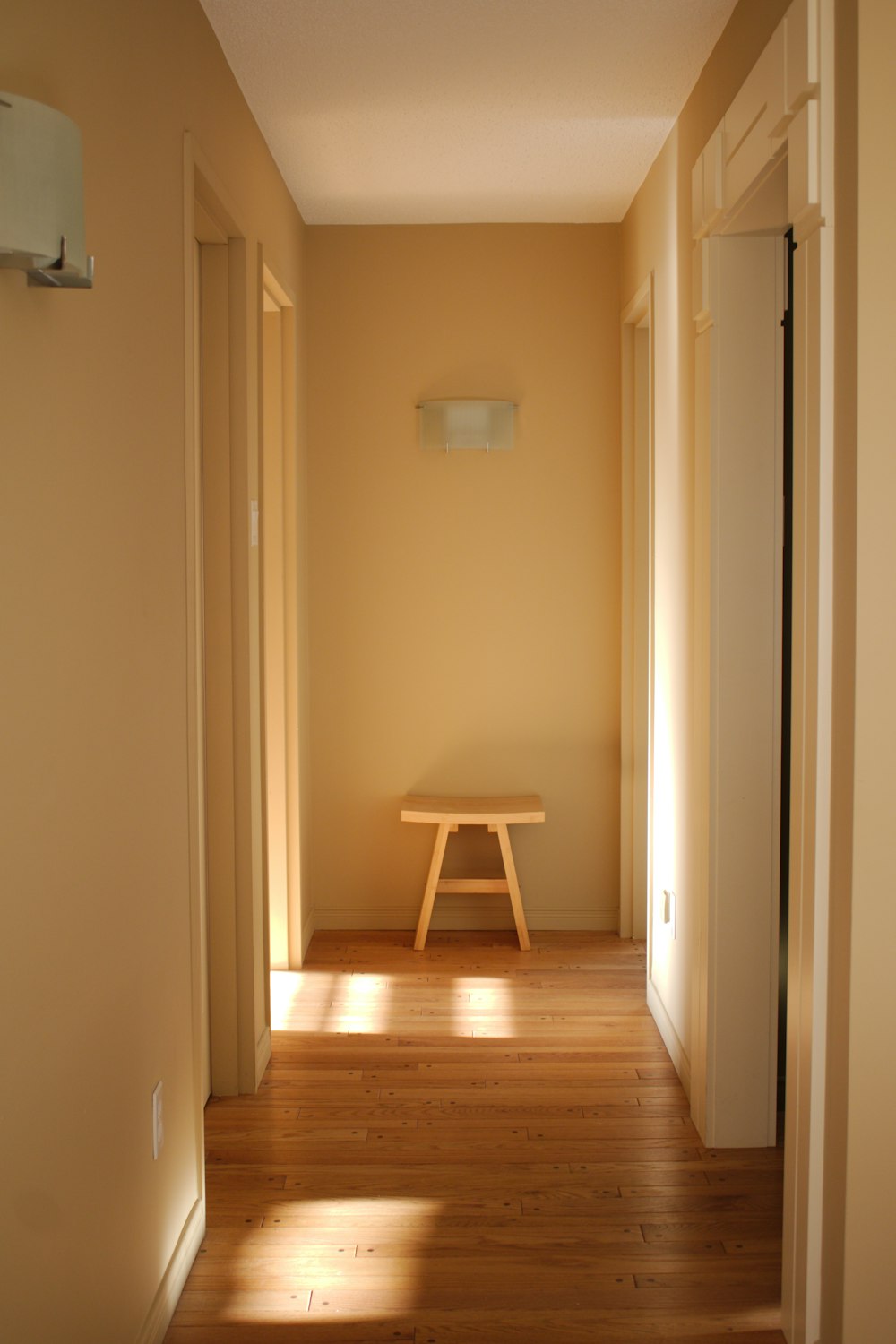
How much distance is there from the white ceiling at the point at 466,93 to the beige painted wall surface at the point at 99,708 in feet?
1.55

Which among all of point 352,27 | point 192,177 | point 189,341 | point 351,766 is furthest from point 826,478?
point 351,766

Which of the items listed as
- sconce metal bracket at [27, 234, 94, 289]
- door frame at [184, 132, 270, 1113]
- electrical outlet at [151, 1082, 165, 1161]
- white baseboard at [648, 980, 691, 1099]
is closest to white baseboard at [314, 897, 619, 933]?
white baseboard at [648, 980, 691, 1099]

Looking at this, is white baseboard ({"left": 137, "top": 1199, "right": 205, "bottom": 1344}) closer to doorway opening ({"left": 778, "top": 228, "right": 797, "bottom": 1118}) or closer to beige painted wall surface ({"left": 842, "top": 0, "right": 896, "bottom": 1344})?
beige painted wall surface ({"left": 842, "top": 0, "right": 896, "bottom": 1344})

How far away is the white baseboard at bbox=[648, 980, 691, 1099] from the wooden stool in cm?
79

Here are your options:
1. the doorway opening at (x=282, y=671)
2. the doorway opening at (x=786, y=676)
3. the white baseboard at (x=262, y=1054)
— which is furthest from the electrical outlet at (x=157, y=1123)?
the doorway opening at (x=282, y=671)

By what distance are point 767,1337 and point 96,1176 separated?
1301 mm

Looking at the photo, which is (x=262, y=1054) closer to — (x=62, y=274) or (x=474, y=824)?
(x=474, y=824)

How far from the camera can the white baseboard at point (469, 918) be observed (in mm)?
4734

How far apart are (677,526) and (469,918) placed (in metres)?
2.09

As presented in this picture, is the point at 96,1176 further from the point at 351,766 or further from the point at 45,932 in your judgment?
the point at 351,766

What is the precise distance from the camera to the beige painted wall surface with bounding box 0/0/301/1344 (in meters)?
1.51

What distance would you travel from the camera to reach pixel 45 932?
1.60 meters

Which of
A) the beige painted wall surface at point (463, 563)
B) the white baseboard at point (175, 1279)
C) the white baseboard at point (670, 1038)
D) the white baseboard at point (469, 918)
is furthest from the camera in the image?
the white baseboard at point (469, 918)

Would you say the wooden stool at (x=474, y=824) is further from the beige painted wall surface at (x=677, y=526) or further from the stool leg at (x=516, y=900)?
the beige painted wall surface at (x=677, y=526)
